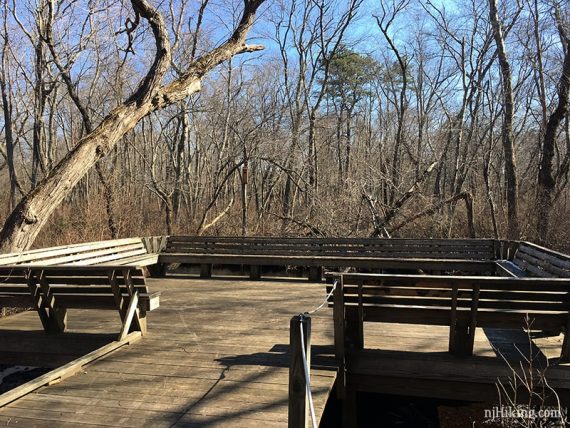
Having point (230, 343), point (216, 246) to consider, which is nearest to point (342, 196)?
point (216, 246)

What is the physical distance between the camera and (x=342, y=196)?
15375 mm

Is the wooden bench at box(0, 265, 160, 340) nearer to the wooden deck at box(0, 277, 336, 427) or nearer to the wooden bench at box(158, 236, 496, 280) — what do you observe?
the wooden deck at box(0, 277, 336, 427)

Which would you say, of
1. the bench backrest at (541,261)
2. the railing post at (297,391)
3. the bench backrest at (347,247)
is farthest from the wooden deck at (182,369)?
the bench backrest at (541,261)

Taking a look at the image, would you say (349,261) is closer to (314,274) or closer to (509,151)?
(314,274)

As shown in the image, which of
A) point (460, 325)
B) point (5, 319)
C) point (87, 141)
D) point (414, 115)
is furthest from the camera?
point (414, 115)

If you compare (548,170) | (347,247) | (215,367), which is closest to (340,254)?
(347,247)

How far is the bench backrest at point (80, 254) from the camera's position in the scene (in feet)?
22.2

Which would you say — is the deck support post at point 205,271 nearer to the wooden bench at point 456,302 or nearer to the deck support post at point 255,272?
the deck support post at point 255,272

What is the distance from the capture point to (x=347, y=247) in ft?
31.8

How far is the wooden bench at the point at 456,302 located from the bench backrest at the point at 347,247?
4.91m

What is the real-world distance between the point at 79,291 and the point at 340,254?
5426 millimetres

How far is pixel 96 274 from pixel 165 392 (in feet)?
6.43

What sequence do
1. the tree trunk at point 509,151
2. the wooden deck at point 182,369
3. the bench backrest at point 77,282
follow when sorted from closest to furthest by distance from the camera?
the wooden deck at point 182,369
the bench backrest at point 77,282
the tree trunk at point 509,151

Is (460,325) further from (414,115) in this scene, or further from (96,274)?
(414,115)
